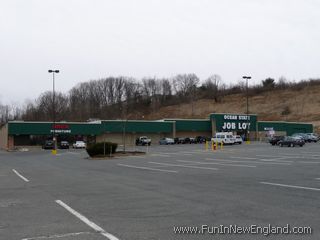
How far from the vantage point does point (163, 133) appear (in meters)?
94.4

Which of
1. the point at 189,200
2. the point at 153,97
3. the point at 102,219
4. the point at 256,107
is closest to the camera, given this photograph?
the point at 102,219

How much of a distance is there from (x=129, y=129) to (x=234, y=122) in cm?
2308

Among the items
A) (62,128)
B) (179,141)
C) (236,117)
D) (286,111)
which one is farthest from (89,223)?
(286,111)

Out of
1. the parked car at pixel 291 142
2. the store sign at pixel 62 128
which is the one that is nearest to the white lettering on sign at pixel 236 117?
the store sign at pixel 62 128

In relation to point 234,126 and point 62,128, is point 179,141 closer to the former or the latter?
point 234,126

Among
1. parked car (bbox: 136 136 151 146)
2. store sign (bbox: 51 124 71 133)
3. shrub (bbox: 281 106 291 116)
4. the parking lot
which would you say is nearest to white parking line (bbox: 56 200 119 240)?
the parking lot

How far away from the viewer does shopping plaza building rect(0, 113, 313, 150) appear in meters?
80.8

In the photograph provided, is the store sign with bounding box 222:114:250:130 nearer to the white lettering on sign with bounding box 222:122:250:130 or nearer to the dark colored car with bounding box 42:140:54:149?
the white lettering on sign with bounding box 222:122:250:130

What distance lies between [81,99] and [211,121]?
84958 millimetres

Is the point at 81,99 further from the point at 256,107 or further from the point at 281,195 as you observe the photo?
the point at 281,195

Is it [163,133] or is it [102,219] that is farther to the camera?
[163,133]

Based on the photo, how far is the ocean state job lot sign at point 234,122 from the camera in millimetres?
95438

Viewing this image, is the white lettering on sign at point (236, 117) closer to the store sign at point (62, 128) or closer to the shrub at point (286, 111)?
the store sign at point (62, 128)

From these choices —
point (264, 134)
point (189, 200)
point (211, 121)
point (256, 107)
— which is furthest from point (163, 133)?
point (189, 200)
